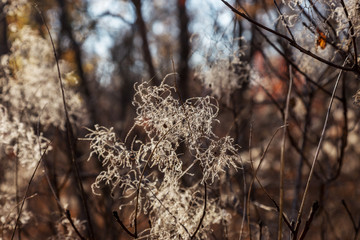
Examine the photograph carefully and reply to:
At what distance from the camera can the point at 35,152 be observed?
2105mm

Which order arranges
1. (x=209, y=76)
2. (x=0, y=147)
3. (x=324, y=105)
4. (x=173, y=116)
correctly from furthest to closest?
(x=324, y=105)
(x=0, y=147)
(x=209, y=76)
(x=173, y=116)

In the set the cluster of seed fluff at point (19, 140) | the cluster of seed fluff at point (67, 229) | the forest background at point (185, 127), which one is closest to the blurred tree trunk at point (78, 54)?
the forest background at point (185, 127)

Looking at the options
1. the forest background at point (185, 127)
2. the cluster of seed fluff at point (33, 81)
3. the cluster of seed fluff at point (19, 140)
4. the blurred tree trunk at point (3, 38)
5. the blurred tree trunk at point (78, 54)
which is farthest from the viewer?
the blurred tree trunk at point (78, 54)

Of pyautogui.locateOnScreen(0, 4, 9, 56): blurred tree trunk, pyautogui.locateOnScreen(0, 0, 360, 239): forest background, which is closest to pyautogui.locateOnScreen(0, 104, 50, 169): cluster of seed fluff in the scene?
pyautogui.locateOnScreen(0, 0, 360, 239): forest background

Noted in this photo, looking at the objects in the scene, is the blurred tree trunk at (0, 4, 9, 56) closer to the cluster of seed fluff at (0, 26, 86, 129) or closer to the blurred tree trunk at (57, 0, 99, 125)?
the cluster of seed fluff at (0, 26, 86, 129)

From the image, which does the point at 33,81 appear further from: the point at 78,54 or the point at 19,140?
the point at 78,54

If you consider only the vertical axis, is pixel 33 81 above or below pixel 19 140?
above

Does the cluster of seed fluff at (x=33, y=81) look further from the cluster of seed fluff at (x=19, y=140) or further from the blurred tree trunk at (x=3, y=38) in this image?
the cluster of seed fluff at (x=19, y=140)

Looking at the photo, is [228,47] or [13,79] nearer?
[228,47]

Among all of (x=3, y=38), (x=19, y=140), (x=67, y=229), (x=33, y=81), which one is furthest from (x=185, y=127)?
(x=3, y=38)

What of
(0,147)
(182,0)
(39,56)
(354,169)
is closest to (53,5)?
(182,0)

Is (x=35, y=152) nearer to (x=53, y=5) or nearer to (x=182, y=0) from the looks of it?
(x=53, y=5)

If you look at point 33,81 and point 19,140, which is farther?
point 33,81

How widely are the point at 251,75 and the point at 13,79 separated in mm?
1582
